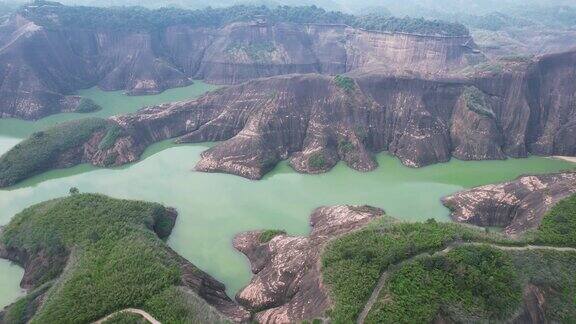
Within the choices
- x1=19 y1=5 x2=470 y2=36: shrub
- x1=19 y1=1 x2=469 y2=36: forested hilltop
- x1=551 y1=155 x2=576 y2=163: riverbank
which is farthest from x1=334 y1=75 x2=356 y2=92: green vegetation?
x1=19 y1=1 x2=469 y2=36: forested hilltop

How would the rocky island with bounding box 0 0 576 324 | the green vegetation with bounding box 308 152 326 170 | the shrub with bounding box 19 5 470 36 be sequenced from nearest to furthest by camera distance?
1. the rocky island with bounding box 0 0 576 324
2. the green vegetation with bounding box 308 152 326 170
3. the shrub with bounding box 19 5 470 36

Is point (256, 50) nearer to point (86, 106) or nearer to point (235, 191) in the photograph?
point (86, 106)

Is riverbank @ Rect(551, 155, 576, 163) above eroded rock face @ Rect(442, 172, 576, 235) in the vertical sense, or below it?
below

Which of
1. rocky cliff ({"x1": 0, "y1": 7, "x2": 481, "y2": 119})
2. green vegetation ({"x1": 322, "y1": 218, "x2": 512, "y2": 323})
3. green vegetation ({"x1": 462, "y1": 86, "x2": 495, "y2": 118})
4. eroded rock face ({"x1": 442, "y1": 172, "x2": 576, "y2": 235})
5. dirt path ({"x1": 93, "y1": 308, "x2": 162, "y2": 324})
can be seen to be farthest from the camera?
rocky cliff ({"x1": 0, "y1": 7, "x2": 481, "y2": 119})

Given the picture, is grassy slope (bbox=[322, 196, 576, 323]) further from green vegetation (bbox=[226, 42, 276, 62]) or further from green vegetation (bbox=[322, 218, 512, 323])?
green vegetation (bbox=[226, 42, 276, 62])

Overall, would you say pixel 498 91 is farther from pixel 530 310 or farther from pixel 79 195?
pixel 79 195
